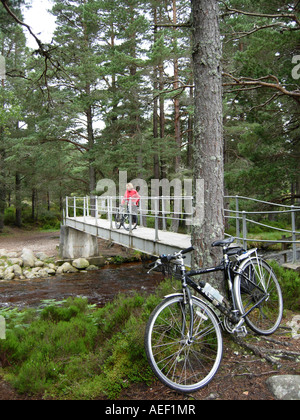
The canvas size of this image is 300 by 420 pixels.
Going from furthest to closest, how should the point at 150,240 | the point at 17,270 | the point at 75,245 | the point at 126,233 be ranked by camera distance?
1. the point at 75,245
2. the point at 17,270
3. the point at 126,233
4. the point at 150,240

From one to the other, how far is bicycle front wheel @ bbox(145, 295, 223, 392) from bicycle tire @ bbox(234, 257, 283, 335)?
0.48m

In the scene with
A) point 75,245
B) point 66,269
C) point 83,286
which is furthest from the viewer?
point 75,245

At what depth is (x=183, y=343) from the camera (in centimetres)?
289

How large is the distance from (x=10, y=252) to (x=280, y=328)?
15.3 meters

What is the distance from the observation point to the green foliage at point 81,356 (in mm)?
2986

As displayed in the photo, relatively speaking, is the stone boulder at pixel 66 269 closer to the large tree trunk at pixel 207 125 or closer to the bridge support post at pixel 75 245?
the bridge support post at pixel 75 245

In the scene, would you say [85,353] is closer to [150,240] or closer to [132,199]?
[150,240]

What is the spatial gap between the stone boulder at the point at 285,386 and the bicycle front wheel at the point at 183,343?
0.45 meters

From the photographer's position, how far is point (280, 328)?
3.89m

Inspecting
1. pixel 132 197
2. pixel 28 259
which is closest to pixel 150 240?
pixel 132 197

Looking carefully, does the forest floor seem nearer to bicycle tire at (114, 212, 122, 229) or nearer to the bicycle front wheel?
the bicycle front wheel

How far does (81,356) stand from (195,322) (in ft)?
4.92
